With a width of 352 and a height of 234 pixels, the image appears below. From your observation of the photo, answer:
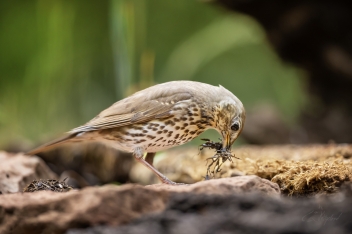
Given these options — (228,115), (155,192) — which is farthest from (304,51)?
(155,192)

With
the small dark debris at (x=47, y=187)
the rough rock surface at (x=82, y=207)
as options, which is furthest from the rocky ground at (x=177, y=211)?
the small dark debris at (x=47, y=187)

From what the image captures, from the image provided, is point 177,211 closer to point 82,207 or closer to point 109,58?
point 82,207

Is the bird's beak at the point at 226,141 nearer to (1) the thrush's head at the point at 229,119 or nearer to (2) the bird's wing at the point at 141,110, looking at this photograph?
(1) the thrush's head at the point at 229,119

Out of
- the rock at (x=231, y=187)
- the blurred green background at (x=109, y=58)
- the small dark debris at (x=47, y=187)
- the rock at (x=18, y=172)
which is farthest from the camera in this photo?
the blurred green background at (x=109, y=58)

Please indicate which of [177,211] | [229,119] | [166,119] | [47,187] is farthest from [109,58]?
[177,211]

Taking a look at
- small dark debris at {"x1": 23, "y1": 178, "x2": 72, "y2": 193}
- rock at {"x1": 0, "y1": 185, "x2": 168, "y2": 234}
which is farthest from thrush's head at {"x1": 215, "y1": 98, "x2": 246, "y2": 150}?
rock at {"x1": 0, "y1": 185, "x2": 168, "y2": 234}

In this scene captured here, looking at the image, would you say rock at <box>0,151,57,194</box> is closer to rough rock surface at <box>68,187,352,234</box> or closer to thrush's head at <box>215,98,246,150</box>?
thrush's head at <box>215,98,246,150</box>
